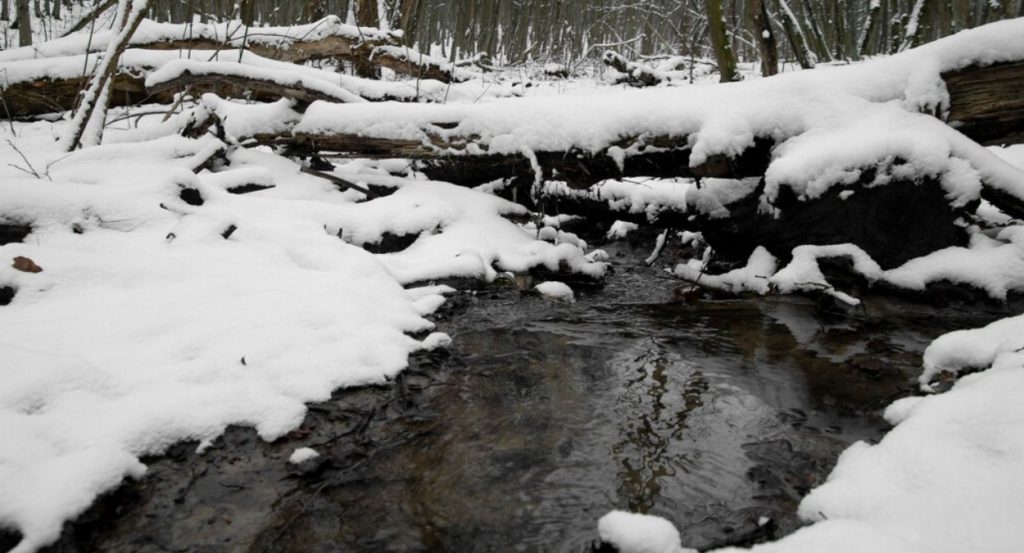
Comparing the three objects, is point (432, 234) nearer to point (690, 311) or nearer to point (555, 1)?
point (690, 311)

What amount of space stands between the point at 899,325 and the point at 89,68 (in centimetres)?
784

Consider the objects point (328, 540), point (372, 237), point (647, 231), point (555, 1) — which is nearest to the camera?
point (328, 540)

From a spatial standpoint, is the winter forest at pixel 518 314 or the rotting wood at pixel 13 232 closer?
the winter forest at pixel 518 314

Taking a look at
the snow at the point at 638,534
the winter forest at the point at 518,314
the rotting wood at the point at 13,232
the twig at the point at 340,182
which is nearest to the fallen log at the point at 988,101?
the winter forest at the point at 518,314

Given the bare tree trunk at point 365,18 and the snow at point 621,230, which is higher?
the bare tree trunk at point 365,18

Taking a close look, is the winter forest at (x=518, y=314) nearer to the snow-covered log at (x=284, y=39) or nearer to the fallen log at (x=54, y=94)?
the fallen log at (x=54, y=94)

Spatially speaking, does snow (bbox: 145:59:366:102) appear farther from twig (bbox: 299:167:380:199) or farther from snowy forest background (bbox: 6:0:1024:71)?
snowy forest background (bbox: 6:0:1024:71)

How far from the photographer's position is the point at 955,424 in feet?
5.67

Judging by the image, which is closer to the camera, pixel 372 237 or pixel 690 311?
pixel 690 311

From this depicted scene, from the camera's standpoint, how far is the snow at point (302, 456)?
2.04 m

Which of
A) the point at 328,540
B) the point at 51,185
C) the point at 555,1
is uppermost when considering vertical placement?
the point at 555,1

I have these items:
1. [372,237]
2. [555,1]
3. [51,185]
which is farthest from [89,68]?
[555,1]

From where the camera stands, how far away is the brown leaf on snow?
274 cm

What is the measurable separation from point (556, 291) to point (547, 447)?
1.93 metres
